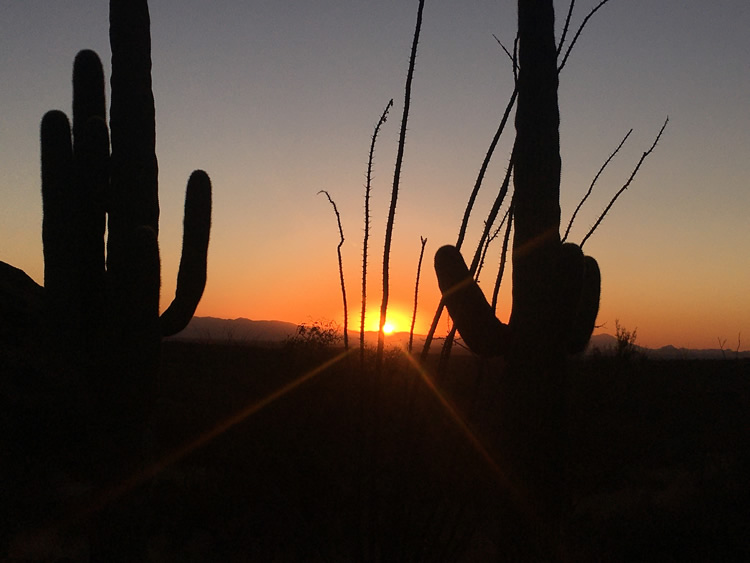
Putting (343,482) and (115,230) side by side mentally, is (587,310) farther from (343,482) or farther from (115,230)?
(343,482)

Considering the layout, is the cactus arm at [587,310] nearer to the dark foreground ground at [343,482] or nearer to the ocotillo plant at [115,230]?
the dark foreground ground at [343,482]

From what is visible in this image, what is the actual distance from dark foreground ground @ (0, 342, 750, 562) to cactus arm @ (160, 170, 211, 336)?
990 millimetres

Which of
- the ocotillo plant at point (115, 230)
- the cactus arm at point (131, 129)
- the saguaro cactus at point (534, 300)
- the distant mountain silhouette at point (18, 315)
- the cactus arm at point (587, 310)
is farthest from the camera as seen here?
the distant mountain silhouette at point (18, 315)

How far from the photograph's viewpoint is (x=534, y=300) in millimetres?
2846

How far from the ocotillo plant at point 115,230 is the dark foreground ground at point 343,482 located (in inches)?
32.2

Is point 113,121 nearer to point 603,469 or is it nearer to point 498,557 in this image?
point 498,557

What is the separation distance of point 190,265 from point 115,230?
69cm

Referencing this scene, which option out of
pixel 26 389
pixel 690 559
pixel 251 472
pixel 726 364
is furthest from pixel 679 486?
pixel 726 364

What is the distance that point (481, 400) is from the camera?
12.3 metres

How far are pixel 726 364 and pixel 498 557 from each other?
18787 millimetres

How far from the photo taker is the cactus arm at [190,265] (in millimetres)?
5352

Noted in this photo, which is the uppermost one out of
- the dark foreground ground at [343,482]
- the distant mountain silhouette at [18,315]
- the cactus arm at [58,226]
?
the cactus arm at [58,226]

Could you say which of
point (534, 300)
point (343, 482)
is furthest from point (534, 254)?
point (343, 482)

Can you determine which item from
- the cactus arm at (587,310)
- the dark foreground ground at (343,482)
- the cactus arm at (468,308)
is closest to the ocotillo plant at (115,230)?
the dark foreground ground at (343,482)
